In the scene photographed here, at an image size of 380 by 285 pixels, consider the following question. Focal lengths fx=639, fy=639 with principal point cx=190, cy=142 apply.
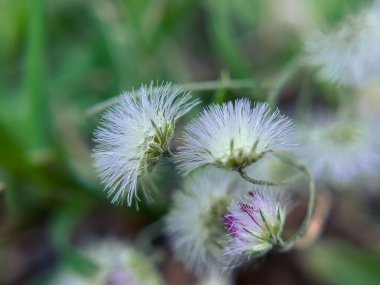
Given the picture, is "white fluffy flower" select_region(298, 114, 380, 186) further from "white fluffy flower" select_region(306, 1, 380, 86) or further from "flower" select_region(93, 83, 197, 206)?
"flower" select_region(93, 83, 197, 206)

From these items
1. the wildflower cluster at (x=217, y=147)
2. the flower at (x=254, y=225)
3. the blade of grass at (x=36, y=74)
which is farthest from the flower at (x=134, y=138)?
the blade of grass at (x=36, y=74)

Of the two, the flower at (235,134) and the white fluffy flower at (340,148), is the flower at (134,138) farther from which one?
the white fluffy flower at (340,148)

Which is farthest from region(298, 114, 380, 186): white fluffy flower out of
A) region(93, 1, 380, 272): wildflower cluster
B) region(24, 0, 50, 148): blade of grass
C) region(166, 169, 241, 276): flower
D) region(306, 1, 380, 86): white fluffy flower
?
region(24, 0, 50, 148): blade of grass

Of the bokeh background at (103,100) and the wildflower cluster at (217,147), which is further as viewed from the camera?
the bokeh background at (103,100)

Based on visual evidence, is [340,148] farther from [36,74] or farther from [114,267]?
[36,74]

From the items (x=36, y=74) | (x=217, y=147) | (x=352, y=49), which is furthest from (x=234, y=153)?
(x=36, y=74)

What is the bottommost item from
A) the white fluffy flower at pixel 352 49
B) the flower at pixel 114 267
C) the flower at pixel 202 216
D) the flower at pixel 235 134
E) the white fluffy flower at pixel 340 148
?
the flower at pixel 114 267
